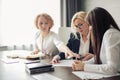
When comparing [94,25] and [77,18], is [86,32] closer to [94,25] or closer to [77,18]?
[77,18]

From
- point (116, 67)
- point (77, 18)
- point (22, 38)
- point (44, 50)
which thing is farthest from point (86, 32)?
point (22, 38)

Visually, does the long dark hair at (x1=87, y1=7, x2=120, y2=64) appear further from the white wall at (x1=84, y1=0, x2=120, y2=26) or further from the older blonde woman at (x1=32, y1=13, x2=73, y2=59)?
the white wall at (x1=84, y1=0, x2=120, y2=26)

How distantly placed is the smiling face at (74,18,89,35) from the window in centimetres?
157

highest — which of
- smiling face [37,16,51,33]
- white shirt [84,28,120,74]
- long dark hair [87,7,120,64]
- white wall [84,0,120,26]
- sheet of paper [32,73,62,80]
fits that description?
white wall [84,0,120,26]

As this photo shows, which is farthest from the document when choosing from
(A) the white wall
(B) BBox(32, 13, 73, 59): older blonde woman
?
(A) the white wall

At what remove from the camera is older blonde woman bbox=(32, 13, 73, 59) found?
2.67m

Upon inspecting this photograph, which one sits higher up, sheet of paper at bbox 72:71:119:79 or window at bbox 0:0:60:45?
window at bbox 0:0:60:45

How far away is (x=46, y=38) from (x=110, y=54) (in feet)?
4.52

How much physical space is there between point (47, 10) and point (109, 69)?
267cm

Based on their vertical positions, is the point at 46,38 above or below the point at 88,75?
above

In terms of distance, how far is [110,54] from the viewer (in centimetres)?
152

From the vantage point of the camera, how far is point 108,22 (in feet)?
5.38

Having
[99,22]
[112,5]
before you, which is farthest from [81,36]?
[112,5]

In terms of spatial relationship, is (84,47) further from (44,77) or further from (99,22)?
(44,77)
